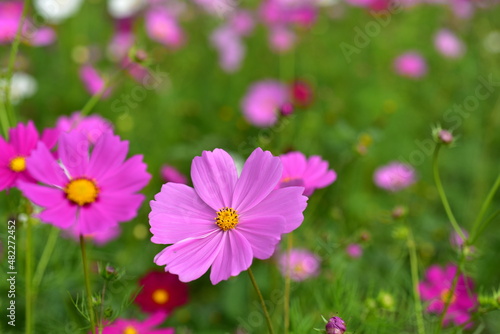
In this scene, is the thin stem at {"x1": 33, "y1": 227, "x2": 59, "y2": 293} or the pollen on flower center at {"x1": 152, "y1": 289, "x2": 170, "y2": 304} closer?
the thin stem at {"x1": 33, "y1": 227, "x2": 59, "y2": 293}

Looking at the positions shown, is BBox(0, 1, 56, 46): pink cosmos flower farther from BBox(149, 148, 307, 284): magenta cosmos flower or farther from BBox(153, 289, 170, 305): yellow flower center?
BBox(149, 148, 307, 284): magenta cosmos flower

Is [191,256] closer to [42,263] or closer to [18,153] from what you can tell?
[18,153]

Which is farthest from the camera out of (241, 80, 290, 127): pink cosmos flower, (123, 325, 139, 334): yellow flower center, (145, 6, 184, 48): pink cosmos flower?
(145, 6, 184, 48): pink cosmos flower

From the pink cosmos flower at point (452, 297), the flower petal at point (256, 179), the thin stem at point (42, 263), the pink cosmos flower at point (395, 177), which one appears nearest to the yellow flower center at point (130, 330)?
the thin stem at point (42, 263)

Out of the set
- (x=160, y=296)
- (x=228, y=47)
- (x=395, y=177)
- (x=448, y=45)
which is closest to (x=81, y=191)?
(x=160, y=296)

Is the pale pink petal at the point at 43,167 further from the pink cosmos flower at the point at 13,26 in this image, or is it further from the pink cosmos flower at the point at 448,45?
the pink cosmos flower at the point at 448,45

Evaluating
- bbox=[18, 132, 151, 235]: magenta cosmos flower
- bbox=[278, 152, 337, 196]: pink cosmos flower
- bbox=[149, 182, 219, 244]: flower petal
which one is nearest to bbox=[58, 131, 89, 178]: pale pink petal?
bbox=[18, 132, 151, 235]: magenta cosmos flower
